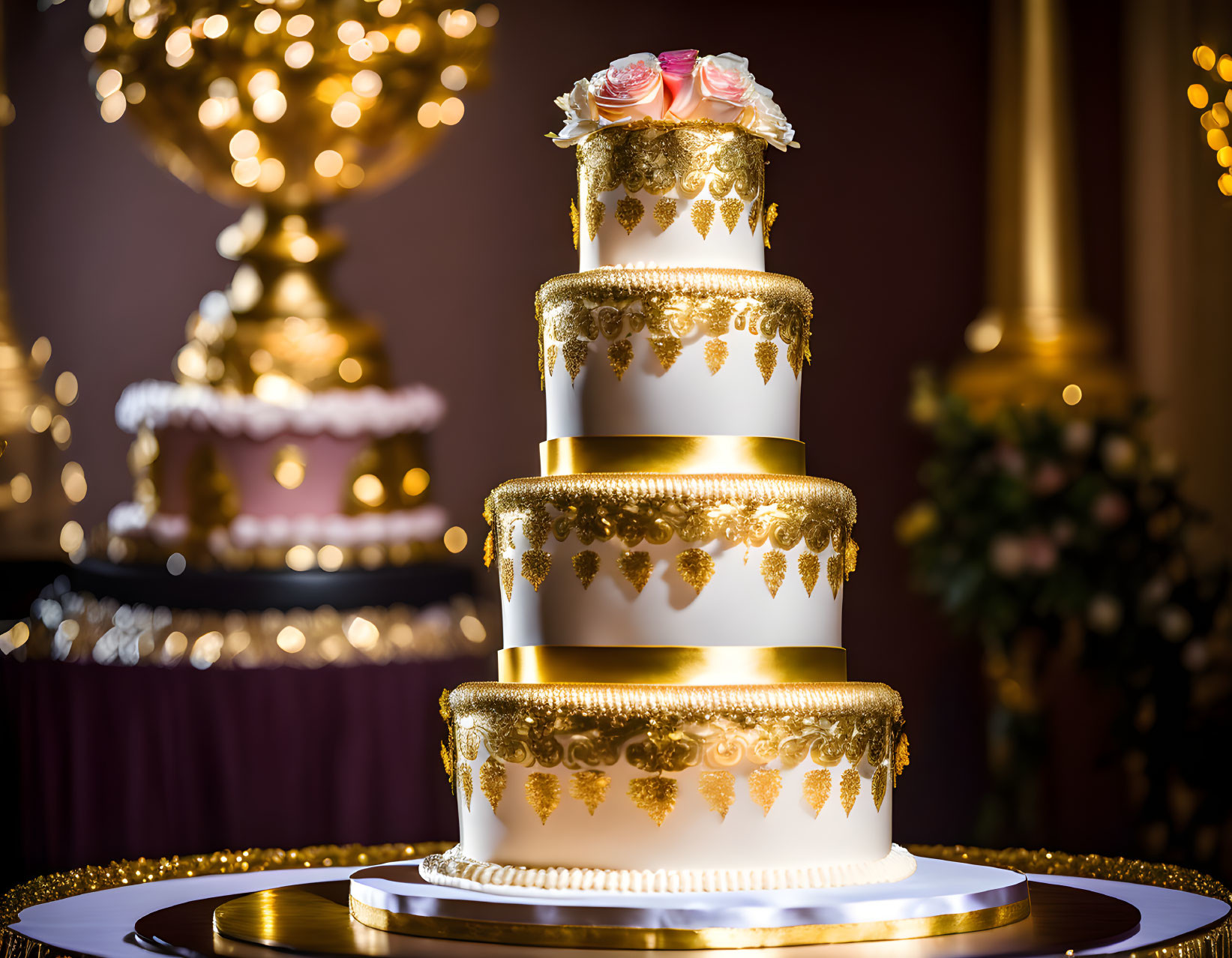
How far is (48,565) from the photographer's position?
579 cm

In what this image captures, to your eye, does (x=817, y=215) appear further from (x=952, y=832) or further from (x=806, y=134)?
(x=952, y=832)

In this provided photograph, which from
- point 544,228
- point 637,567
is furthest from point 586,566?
point 544,228

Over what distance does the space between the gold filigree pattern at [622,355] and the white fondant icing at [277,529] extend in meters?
2.63

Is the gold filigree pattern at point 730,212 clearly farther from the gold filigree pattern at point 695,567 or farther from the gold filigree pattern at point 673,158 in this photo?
the gold filigree pattern at point 695,567

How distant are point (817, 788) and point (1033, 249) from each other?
13.5ft

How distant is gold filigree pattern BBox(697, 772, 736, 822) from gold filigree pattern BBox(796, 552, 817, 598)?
0.33 meters

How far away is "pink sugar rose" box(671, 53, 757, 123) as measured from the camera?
2.44 m

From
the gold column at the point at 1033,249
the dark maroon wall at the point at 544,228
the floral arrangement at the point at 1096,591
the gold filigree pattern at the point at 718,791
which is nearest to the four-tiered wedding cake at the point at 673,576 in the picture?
the gold filigree pattern at the point at 718,791

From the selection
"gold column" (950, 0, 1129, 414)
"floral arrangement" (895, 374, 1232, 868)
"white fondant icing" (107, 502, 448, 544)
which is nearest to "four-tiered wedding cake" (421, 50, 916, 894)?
"white fondant icing" (107, 502, 448, 544)

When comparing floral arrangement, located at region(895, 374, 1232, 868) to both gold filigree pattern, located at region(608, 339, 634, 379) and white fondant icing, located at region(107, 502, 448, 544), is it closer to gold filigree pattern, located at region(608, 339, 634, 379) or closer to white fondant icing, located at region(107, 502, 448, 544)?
white fondant icing, located at region(107, 502, 448, 544)

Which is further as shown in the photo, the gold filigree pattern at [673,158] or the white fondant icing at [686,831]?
the gold filigree pattern at [673,158]

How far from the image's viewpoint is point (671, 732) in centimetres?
221

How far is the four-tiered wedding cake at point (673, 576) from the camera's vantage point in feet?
7.29

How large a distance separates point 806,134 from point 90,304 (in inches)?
113
